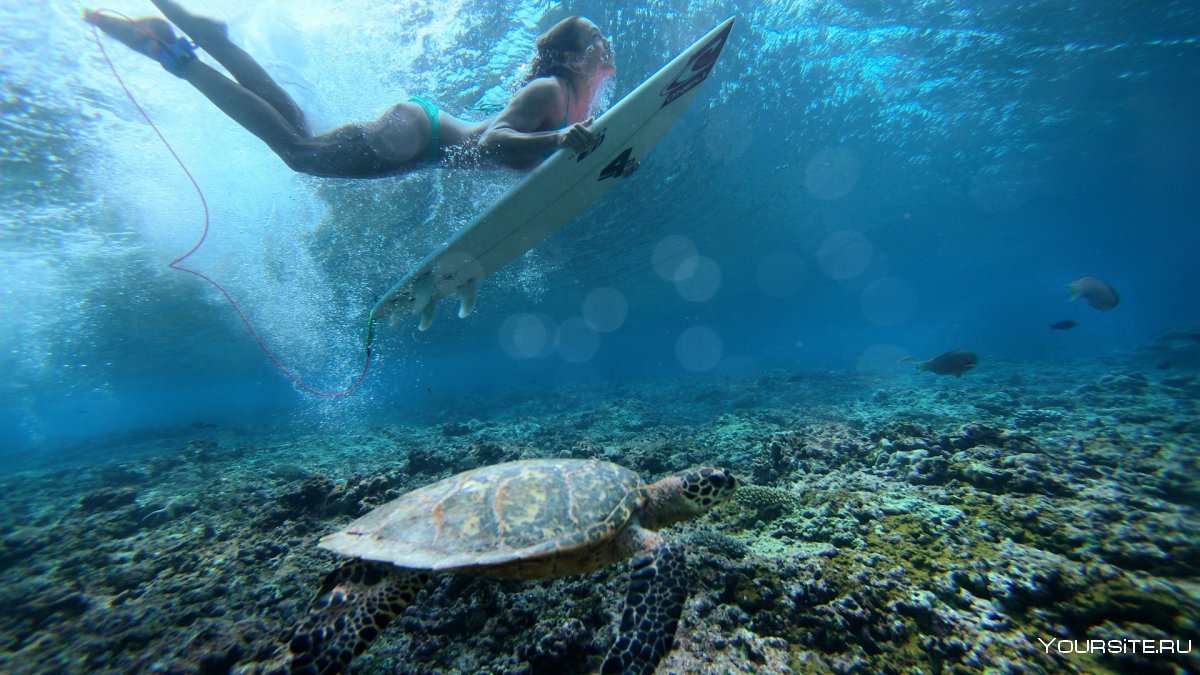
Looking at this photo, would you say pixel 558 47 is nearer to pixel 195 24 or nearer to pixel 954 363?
pixel 195 24

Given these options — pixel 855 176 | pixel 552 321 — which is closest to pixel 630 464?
pixel 855 176

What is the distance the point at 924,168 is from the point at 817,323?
86.2 m

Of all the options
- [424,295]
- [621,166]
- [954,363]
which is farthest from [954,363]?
[424,295]

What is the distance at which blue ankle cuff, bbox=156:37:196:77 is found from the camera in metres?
3.18

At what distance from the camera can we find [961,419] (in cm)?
812

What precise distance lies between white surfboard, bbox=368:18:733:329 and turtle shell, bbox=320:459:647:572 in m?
3.41

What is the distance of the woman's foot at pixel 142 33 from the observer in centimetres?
310

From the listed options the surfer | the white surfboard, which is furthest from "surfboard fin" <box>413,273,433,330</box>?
the surfer

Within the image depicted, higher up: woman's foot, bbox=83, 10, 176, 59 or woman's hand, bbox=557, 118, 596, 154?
woman's foot, bbox=83, 10, 176, 59

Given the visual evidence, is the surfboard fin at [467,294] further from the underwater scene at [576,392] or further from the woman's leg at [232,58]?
the woman's leg at [232,58]

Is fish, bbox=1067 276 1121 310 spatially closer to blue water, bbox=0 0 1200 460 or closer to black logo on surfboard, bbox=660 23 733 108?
blue water, bbox=0 0 1200 460

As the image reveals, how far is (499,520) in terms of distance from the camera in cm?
285

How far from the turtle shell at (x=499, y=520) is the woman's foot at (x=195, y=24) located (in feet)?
14.7

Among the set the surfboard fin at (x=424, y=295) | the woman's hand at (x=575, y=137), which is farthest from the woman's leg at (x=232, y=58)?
the woman's hand at (x=575, y=137)
